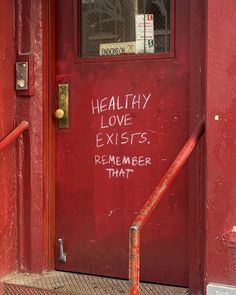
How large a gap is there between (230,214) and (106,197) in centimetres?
107

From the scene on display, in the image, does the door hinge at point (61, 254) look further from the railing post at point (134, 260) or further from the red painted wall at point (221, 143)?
the railing post at point (134, 260)

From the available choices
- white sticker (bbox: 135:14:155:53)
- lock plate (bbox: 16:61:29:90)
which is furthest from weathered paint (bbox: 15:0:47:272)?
white sticker (bbox: 135:14:155:53)

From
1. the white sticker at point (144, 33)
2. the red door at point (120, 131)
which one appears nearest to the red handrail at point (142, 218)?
the red door at point (120, 131)

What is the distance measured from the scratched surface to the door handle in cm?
106

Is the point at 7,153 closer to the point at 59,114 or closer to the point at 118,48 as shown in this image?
the point at 59,114

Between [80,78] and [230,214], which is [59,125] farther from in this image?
[230,214]

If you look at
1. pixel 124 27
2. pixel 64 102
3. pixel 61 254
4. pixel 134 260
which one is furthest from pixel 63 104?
pixel 134 260

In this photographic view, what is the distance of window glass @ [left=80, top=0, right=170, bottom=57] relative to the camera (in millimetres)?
3926

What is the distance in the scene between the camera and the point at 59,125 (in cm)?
423

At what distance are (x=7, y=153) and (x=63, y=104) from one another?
519 millimetres

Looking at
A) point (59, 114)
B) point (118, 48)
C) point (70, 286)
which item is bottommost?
point (70, 286)

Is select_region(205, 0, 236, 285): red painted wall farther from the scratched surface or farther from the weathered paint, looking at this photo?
the weathered paint

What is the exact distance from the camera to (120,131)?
13.3 ft

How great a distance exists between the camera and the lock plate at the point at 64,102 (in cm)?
418
